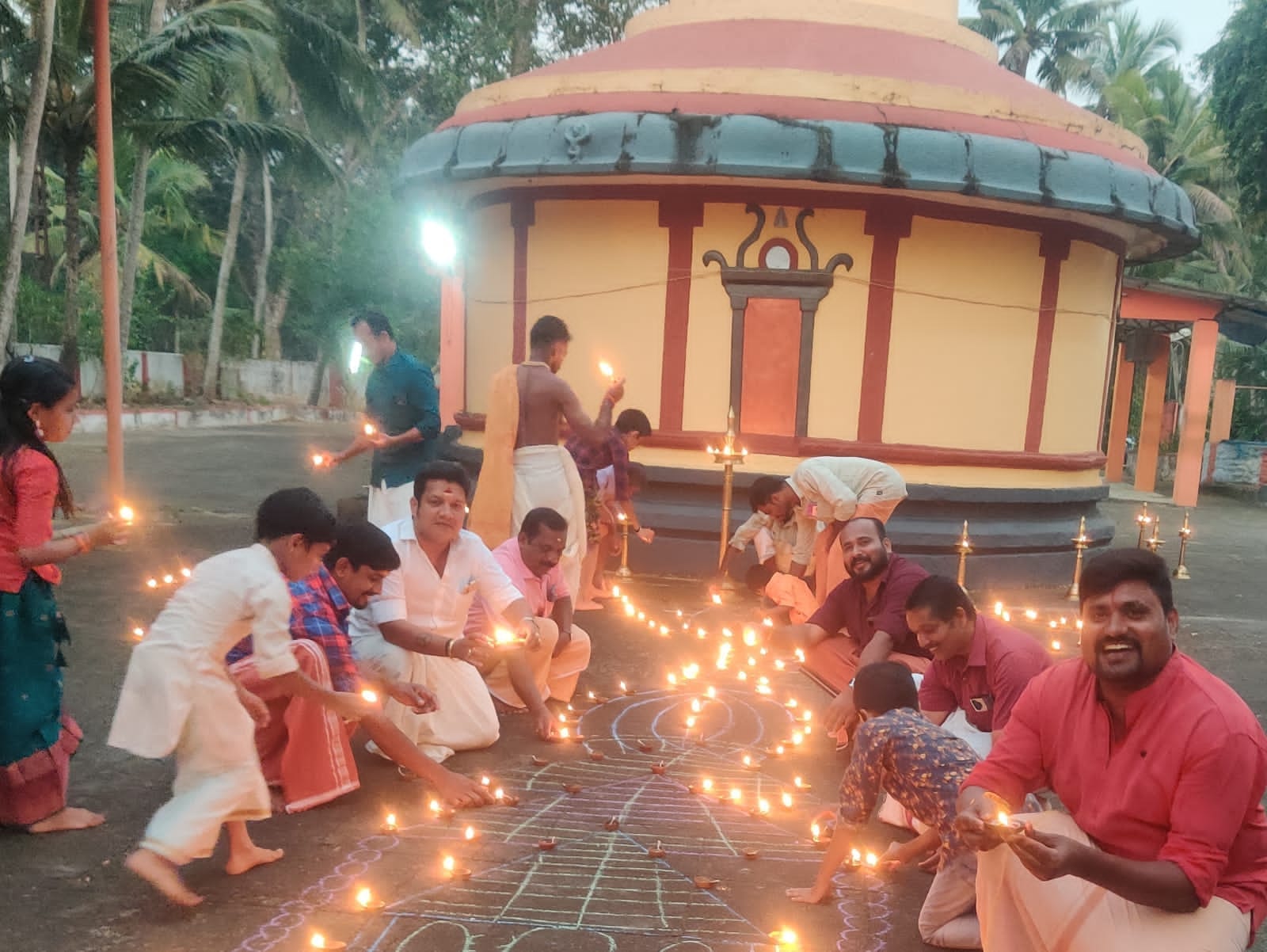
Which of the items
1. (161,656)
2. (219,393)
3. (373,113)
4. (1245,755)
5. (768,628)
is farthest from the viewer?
(219,393)

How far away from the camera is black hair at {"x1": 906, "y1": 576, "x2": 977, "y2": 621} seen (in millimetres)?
3432

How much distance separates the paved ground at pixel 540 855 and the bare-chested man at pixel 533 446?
3.40ft

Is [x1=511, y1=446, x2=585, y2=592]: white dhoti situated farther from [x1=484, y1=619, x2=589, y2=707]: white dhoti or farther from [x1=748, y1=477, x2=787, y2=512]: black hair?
[x1=748, y1=477, x2=787, y2=512]: black hair

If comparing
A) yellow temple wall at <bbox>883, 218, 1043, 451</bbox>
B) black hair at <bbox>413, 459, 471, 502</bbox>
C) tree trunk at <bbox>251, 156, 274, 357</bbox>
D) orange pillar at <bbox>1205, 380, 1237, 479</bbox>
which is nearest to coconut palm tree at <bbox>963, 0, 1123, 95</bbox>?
orange pillar at <bbox>1205, 380, 1237, 479</bbox>

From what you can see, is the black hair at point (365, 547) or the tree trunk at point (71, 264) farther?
the tree trunk at point (71, 264)

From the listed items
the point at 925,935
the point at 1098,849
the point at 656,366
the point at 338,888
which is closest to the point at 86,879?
the point at 338,888

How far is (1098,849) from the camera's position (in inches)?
97.0

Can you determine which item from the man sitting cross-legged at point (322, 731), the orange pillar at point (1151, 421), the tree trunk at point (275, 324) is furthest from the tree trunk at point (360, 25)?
the man sitting cross-legged at point (322, 731)

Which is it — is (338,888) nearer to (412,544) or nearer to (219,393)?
(412,544)

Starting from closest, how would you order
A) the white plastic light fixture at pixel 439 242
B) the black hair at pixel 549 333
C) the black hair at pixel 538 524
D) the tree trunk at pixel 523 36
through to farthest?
the black hair at pixel 538 524 → the black hair at pixel 549 333 → the white plastic light fixture at pixel 439 242 → the tree trunk at pixel 523 36

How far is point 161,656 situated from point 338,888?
93 cm

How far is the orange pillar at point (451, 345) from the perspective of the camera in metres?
11.0

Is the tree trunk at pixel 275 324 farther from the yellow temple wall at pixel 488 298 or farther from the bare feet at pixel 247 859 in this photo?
the bare feet at pixel 247 859

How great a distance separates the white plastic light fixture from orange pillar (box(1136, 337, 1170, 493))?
13.2 metres
